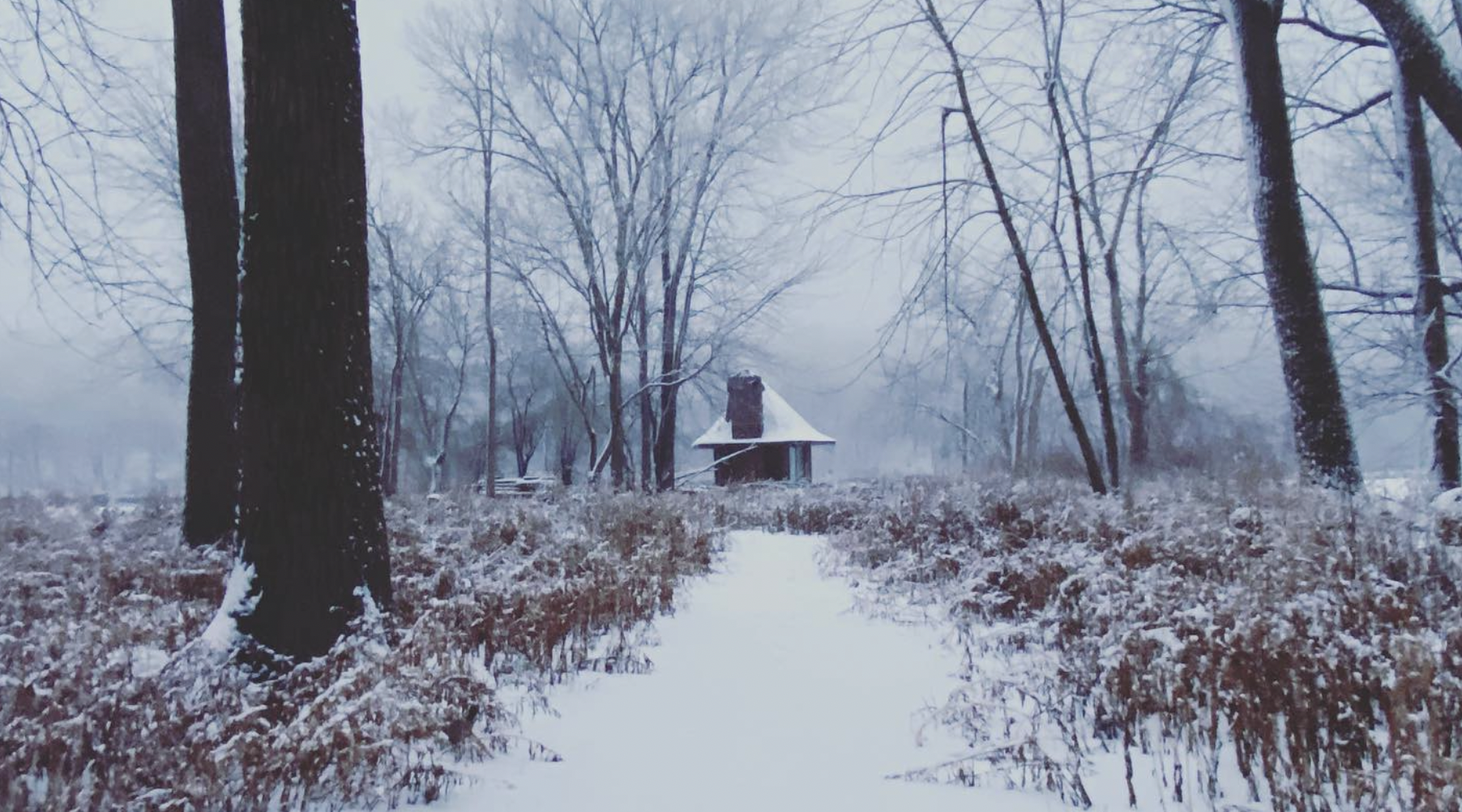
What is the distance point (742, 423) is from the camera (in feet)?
108

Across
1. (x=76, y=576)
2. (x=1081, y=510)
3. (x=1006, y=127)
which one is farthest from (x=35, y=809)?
(x=1006, y=127)

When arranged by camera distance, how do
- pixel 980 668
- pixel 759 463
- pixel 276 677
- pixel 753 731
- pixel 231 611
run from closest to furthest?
pixel 753 731 < pixel 276 677 < pixel 231 611 < pixel 980 668 < pixel 759 463

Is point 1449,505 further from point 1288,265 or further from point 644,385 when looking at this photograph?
point 644,385

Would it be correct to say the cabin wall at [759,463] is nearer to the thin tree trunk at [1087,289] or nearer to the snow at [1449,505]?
the thin tree trunk at [1087,289]

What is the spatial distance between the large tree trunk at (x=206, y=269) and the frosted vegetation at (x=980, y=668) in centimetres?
104

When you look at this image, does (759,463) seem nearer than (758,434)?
No

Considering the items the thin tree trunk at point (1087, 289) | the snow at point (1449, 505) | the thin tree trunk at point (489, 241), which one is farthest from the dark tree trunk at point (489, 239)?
the snow at point (1449, 505)

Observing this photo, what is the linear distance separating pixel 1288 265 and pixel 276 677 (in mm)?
9077

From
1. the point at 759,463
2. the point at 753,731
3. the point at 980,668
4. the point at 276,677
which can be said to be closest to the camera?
the point at 753,731

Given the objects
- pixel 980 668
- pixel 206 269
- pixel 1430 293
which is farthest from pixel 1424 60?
pixel 206 269

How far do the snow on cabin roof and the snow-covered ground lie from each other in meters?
26.2

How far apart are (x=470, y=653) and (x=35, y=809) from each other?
227 centimetres

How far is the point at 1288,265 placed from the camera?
7336 mm

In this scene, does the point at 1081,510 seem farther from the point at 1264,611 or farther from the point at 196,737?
the point at 196,737
